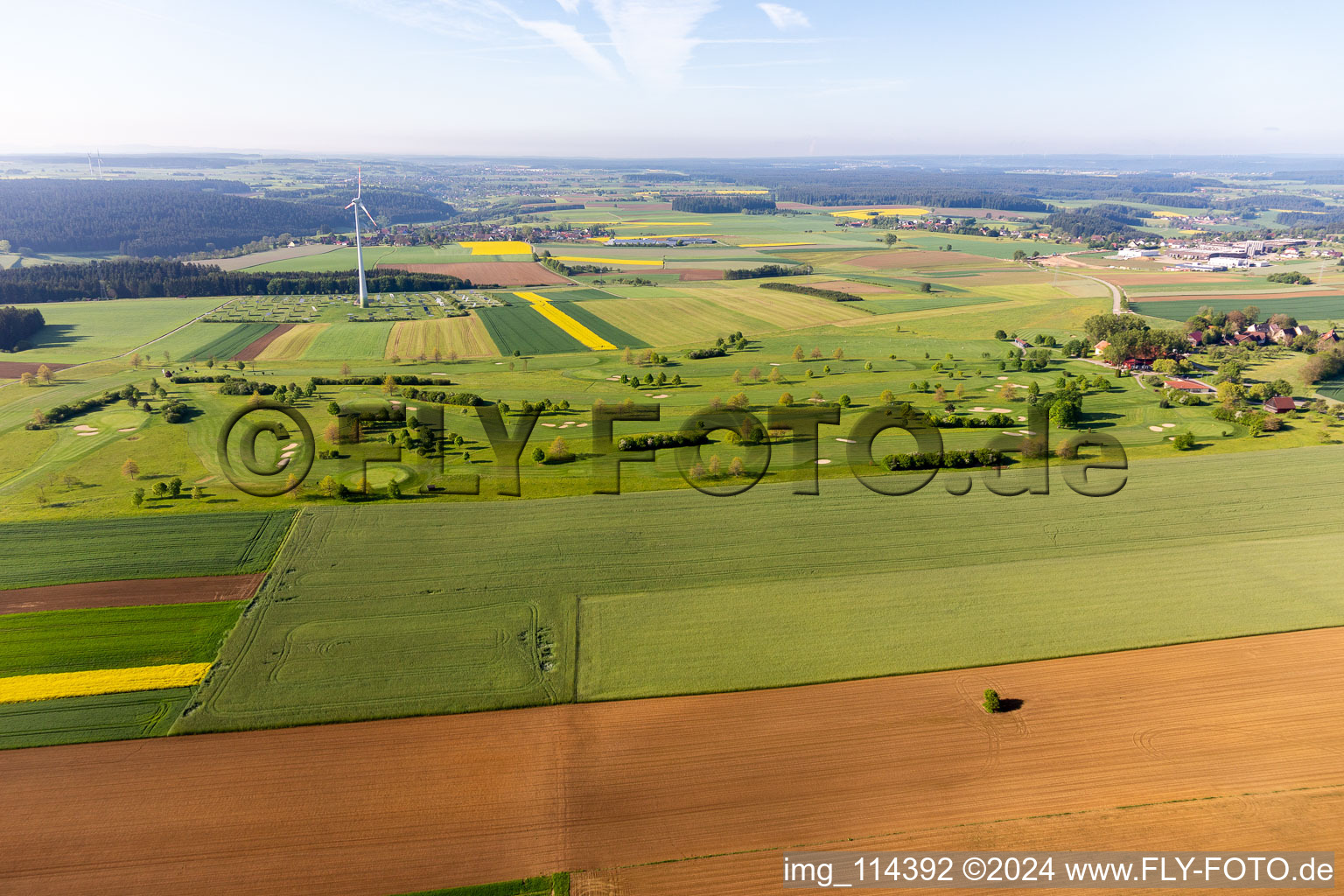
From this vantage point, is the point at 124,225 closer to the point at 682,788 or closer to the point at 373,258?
the point at 373,258

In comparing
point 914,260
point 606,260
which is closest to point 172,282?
point 606,260

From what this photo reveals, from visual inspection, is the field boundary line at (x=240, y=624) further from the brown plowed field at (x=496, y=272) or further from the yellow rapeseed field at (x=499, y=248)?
the yellow rapeseed field at (x=499, y=248)

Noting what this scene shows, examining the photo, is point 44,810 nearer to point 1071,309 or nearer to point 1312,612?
point 1312,612

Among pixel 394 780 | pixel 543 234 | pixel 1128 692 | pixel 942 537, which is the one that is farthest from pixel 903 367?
pixel 543 234

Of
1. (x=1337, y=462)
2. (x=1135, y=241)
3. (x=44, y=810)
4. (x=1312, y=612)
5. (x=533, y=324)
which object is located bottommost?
(x=44, y=810)

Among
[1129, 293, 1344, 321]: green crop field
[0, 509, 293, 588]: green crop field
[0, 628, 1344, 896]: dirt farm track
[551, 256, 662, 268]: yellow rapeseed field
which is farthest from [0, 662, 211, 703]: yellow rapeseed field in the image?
[551, 256, 662, 268]: yellow rapeseed field

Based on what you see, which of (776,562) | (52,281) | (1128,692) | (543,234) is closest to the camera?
(1128,692)
